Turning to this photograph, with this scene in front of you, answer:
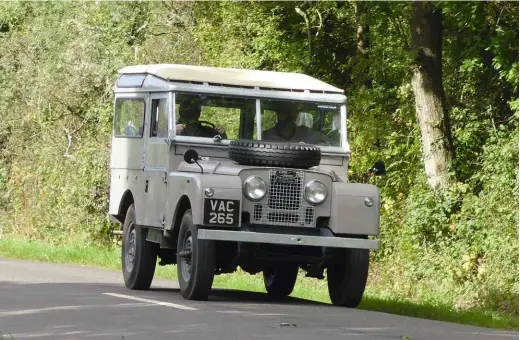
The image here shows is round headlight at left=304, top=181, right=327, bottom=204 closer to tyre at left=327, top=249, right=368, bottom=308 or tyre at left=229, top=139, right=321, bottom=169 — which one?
tyre at left=229, top=139, right=321, bottom=169

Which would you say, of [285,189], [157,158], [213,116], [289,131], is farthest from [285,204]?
[157,158]

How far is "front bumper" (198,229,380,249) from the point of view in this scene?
48.1 feet

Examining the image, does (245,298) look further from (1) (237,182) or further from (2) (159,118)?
(2) (159,118)

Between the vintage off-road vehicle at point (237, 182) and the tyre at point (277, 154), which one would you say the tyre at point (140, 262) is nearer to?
the vintage off-road vehicle at point (237, 182)

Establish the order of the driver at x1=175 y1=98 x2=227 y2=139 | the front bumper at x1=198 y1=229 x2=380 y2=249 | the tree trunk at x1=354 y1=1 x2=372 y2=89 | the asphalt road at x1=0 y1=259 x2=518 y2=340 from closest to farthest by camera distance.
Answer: the asphalt road at x1=0 y1=259 x2=518 y2=340 → the front bumper at x1=198 y1=229 x2=380 y2=249 → the driver at x1=175 y1=98 x2=227 y2=139 → the tree trunk at x1=354 y1=1 x2=372 y2=89

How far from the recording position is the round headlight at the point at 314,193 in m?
15.2

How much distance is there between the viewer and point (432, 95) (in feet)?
75.8

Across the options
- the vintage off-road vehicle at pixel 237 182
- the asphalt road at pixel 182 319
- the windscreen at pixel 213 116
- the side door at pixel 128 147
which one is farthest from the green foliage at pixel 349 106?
the asphalt road at pixel 182 319

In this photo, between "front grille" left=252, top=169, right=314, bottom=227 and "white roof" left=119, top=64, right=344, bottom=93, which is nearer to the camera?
"front grille" left=252, top=169, right=314, bottom=227

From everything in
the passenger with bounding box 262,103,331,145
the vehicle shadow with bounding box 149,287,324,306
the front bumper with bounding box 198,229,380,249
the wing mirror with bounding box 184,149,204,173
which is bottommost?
the vehicle shadow with bounding box 149,287,324,306

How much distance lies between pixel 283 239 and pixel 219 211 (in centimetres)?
75

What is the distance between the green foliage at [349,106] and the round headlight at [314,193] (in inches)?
67.3

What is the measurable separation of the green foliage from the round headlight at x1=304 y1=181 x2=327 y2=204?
1709 mm

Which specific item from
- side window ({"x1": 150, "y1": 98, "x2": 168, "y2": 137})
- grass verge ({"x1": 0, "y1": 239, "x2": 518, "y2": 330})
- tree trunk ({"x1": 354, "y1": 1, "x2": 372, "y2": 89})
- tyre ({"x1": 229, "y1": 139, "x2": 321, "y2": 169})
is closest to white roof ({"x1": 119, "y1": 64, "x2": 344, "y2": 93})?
side window ({"x1": 150, "y1": 98, "x2": 168, "y2": 137})
